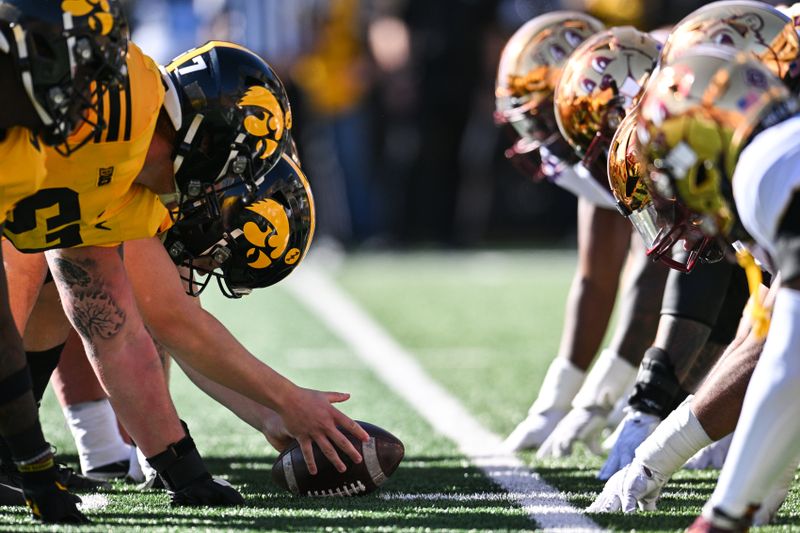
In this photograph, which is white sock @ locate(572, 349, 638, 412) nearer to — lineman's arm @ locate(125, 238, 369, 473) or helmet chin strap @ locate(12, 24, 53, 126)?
lineman's arm @ locate(125, 238, 369, 473)

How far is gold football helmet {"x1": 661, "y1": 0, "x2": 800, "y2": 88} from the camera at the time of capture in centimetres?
360

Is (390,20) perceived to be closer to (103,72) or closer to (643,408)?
(643,408)

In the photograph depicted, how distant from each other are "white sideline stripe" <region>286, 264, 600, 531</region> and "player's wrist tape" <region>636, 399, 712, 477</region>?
0.21 meters

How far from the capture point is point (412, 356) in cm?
677

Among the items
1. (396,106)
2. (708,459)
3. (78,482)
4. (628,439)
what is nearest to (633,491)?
(628,439)

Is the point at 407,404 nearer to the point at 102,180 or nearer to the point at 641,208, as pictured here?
the point at 641,208

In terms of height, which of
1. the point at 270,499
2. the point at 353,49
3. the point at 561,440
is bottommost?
the point at 353,49

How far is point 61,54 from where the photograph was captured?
2.97 metres

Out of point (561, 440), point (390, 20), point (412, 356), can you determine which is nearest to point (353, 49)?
point (390, 20)

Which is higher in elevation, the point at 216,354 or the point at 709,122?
the point at 709,122

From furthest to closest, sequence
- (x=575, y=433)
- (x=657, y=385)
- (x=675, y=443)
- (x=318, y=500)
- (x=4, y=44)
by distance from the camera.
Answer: (x=575, y=433) → (x=657, y=385) → (x=318, y=500) → (x=675, y=443) → (x=4, y=44)

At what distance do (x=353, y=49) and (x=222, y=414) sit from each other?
733 cm

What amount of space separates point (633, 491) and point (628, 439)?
596 mm

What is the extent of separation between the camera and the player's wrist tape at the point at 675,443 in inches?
129
